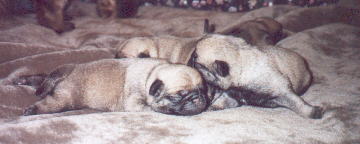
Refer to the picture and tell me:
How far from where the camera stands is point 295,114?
2111 mm

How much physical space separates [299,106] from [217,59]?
66cm

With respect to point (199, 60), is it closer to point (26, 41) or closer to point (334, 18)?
point (26, 41)

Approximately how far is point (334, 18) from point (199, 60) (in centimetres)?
217

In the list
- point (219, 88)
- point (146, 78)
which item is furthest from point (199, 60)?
point (146, 78)

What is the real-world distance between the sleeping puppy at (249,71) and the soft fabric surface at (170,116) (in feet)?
0.45

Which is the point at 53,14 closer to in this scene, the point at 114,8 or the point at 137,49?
the point at 114,8

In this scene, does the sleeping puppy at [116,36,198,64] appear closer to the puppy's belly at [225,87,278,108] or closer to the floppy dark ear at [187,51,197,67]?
the floppy dark ear at [187,51,197,67]

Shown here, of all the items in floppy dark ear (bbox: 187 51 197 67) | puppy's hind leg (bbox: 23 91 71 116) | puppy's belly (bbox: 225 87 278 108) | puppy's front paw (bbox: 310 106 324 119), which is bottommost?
puppy's hind leg (bbox: 23 91 71 116)

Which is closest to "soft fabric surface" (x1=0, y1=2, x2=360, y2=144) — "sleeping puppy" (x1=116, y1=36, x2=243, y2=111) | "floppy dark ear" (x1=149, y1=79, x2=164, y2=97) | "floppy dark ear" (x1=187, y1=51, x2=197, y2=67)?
"sleeping puppy" (x1=116, y1=36, x2=243, y2=111)

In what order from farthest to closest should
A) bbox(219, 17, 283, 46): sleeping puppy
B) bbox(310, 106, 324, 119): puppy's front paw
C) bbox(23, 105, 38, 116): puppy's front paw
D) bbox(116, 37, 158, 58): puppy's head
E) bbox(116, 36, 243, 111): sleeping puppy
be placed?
1. bbox(219, 17, 283, 46): sleeping puppy
2. bbox(116, 37, 158, 58): puppy's head
3. bbox(116, 36, 243, 111): sleeping puppy
4. bbox(23, 105, 38, 116): puppy's front paw
5. bbox(310, 106, 324, 119): puppy's front paw

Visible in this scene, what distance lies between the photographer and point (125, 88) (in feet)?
8.09

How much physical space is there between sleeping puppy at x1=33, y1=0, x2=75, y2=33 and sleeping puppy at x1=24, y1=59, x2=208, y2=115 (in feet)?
4.64

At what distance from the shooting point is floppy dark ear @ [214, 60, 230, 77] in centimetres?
237

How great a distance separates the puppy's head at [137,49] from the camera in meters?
3.05
